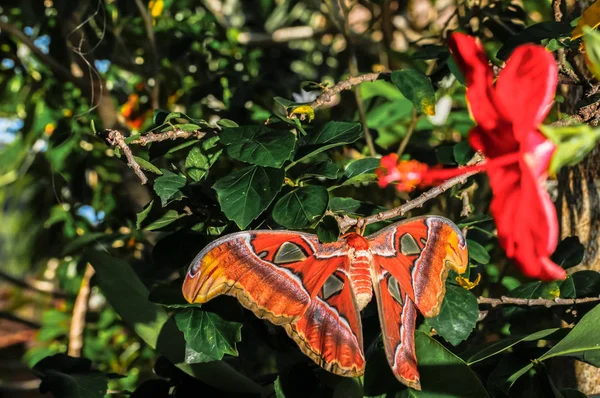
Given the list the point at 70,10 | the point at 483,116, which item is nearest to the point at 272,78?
the point at 70,10

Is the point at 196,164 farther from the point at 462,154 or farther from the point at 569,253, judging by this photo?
the point at 569,253

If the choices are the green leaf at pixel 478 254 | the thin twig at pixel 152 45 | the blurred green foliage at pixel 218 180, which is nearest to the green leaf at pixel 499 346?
the blurred green foliage at pixel 218 180

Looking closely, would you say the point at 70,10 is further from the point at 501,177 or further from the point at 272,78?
the point at 501,177

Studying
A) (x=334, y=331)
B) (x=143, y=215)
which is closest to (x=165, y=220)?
(x=143, y=215)

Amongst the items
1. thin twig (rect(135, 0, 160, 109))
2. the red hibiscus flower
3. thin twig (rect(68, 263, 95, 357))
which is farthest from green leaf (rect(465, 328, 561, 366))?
thin twig (rect(68, 263, 95, 357))

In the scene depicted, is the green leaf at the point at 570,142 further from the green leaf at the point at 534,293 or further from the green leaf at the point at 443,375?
the green leaf at the point at 534,293
